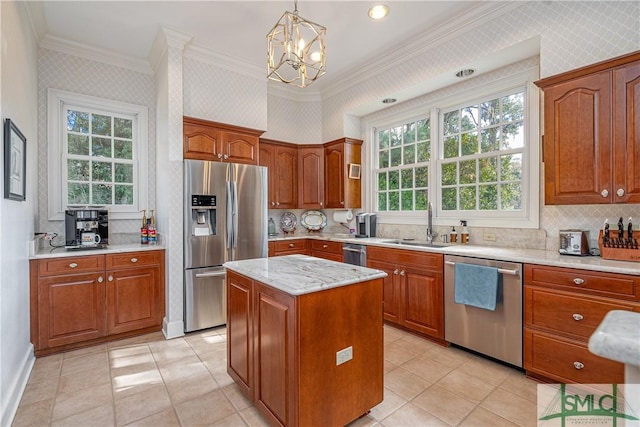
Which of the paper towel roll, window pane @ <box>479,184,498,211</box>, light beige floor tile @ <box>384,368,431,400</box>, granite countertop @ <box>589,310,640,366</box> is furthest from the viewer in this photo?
the paper towel roll

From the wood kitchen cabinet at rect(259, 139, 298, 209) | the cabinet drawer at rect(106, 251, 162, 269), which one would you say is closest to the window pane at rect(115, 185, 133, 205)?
the cabinet drawer at rect(106, 251, 162, 269)

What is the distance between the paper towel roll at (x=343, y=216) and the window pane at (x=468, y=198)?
156cm

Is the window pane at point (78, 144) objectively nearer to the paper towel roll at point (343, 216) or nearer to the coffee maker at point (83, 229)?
the coffee maker at point (83, 229)

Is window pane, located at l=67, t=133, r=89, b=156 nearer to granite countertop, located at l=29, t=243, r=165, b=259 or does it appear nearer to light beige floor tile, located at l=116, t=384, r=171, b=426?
granite countertop, located at l=29, t=243, r=165, b=259

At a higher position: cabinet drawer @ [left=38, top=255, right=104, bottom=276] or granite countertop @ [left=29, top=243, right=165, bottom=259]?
granite countertop @ [left=29, top=243, right=165, bottom=259]

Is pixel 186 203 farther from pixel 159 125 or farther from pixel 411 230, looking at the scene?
pixel 411 230

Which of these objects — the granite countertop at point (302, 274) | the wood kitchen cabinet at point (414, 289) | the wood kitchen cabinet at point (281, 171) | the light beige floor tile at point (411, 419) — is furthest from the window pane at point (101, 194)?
the light beige floor tile at point (411, 419)

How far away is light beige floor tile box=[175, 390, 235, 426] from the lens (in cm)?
191

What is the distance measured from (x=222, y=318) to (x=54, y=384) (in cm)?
147

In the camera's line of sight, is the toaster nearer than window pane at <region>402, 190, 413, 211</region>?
Yes

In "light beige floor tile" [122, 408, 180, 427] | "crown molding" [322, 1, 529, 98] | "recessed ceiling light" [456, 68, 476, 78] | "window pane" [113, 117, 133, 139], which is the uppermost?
"crown molding" [322, 1, 529, 98]

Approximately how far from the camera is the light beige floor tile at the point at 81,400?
6.54 ft

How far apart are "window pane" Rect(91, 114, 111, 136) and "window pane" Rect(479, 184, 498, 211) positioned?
14.2 ft

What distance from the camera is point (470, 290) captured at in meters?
2.63
